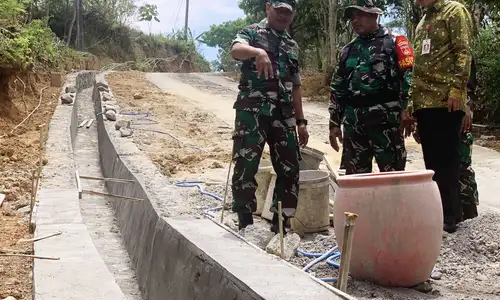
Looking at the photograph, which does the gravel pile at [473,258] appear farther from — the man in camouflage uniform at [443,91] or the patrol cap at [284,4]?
the patrol cap at [284,4]

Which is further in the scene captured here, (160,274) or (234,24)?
(234,24)

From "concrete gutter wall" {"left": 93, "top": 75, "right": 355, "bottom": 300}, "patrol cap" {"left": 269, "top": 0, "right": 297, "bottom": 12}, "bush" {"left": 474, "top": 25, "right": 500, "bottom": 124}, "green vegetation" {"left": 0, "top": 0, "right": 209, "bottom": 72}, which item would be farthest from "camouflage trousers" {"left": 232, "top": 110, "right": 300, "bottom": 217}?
"green vegetation" {"left": 0, "top": 0, "right": 209, "bottom": 72}

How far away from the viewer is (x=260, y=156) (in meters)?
4.18

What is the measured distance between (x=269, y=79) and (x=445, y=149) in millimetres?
1227

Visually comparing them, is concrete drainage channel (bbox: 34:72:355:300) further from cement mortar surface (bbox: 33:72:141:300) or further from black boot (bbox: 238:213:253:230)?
black boot (bbox: 238:213:253:230)

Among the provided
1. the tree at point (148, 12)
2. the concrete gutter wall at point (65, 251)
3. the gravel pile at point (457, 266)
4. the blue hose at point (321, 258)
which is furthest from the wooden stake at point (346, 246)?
the tree at point (148, 12)

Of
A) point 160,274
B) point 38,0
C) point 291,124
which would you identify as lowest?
point 160,274

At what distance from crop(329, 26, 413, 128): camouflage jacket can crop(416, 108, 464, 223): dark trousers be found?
200 millimetres

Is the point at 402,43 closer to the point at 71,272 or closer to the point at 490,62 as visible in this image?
the point at 71,272

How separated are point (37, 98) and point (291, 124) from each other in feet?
37.5

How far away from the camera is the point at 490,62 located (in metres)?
11.1

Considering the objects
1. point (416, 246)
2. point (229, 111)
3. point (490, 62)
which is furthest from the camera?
point (229, 111)

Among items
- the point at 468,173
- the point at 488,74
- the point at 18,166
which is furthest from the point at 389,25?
the point at 468,173

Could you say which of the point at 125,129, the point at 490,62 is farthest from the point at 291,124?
the point at 490,62
